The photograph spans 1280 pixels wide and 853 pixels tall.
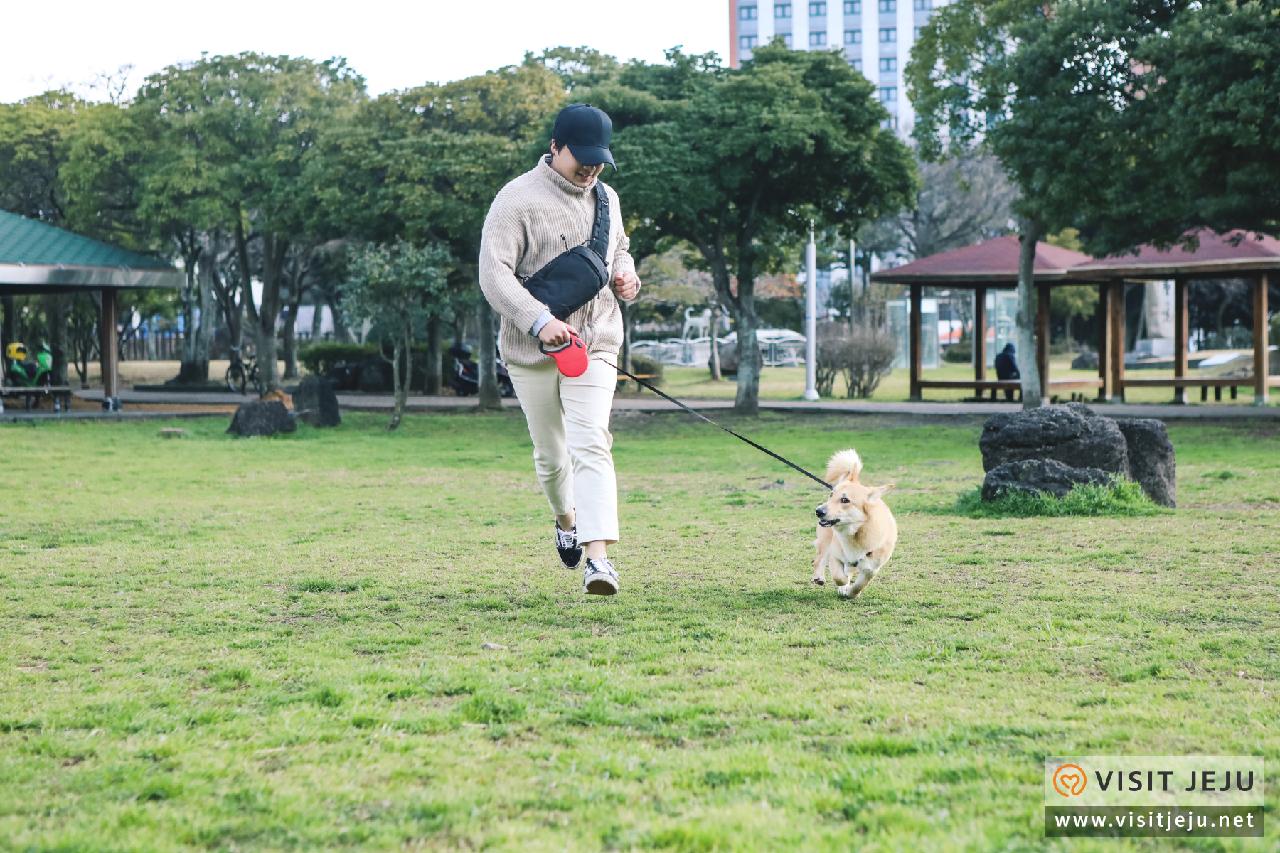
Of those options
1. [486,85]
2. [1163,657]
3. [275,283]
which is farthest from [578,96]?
[1163,657]

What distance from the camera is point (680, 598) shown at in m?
6.25

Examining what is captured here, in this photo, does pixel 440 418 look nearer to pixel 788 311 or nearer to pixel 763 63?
pixel 763 63

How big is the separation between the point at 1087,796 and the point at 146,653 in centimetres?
346

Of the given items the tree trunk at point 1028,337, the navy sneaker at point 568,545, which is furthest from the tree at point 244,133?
the navy sneaker at point 568,545

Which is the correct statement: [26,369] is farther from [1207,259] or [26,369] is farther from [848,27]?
[848,27]

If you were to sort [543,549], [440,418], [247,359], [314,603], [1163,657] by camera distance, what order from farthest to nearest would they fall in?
[247,359] < [440,418] < [543,549] < [314,603] < [1163,657]

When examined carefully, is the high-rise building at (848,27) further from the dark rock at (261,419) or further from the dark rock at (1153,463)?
the dark rock at (1153,463)

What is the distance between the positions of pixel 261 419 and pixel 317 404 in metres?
2.22

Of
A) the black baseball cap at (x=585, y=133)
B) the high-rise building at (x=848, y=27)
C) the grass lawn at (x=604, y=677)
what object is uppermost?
the high-rise building at (x=848, y=27)

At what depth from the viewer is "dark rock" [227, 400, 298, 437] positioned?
19.8m

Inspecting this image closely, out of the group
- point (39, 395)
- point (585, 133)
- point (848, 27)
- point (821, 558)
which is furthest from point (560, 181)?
point (848, 27)

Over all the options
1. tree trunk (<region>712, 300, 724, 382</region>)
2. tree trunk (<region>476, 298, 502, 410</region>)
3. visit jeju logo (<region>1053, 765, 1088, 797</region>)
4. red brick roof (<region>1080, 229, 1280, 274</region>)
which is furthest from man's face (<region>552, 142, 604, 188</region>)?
tree trunk (<region>712, 300, 724, 382</region>)

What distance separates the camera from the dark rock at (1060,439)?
32.0 ft

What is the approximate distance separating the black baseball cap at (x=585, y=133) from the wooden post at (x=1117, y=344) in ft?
75.3
